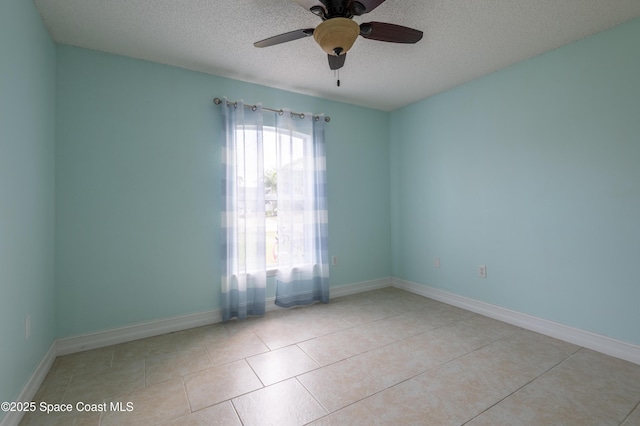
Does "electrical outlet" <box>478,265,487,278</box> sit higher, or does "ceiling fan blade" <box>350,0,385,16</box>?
"ceiling fan blade" <box>350,0,385,16</box>

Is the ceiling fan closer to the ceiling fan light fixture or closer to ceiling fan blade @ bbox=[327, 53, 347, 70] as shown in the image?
the ceiling fan light fixture

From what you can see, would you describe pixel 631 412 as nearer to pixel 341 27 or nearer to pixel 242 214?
pixel 341 27

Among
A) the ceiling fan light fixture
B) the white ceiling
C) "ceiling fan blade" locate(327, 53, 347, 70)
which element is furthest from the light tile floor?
the white ceiling

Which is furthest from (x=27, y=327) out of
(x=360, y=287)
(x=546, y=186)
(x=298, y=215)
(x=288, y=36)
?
(x=546, y=186)

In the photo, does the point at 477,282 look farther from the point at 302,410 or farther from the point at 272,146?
the point at 272,146

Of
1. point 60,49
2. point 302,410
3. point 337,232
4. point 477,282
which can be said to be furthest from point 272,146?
point 477,282

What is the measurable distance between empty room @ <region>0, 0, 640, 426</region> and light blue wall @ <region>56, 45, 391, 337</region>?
17 millimetres

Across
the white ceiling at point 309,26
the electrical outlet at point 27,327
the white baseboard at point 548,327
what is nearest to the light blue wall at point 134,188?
the white ceiling at point 309,26

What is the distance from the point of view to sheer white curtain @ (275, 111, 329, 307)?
10.2 ft

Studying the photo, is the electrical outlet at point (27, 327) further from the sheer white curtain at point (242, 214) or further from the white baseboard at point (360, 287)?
the white baseboard at point (360, 287)

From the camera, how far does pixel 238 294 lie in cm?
280

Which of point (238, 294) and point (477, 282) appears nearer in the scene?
point (238, 294)

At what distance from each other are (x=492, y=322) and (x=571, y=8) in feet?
8.43

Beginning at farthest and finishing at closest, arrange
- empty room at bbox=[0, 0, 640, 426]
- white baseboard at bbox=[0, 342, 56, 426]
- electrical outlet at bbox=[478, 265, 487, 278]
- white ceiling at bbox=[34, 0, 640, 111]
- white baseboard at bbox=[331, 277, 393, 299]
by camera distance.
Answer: white baseboard at bbox=[331, 277, 393, 299] → electrical outlet at bbox=[478, 265, 487, 278] → white ceiling at bbox=[34, 0, 640, 111] → empty room at bbox=[0, 0, 640, 426] → white baseboard at bbox=[0, 342, 56, 426]
